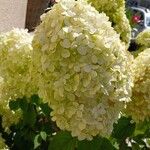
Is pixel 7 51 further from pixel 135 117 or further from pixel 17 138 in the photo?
pixel 135 117

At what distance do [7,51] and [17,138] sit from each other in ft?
1.04

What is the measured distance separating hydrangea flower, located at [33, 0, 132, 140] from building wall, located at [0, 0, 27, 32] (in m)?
2.38

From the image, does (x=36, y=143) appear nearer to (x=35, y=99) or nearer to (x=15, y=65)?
(x=35, y=99)

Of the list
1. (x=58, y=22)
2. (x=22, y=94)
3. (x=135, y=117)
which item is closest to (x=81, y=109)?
(x=58, y=22)

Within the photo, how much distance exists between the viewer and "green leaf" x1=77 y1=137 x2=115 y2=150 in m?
1.56

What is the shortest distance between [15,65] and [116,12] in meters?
0.95

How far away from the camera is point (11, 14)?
13.3 ft

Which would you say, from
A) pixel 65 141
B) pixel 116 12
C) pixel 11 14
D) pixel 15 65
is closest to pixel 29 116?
pixel 15 65

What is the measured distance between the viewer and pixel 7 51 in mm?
1853

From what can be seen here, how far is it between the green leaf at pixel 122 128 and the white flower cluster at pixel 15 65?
0.29 meters

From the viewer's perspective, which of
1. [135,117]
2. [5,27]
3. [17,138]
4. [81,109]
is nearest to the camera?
[81,109]

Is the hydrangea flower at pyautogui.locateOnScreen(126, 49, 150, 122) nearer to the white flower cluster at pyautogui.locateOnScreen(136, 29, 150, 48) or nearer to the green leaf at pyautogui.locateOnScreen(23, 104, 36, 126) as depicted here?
the green leaf at pyautogui.locateOnScreen(23, 104, 36, 126)

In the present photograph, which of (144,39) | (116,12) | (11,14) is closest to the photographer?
(116,12)

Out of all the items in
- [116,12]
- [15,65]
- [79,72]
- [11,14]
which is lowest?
[11,14]
